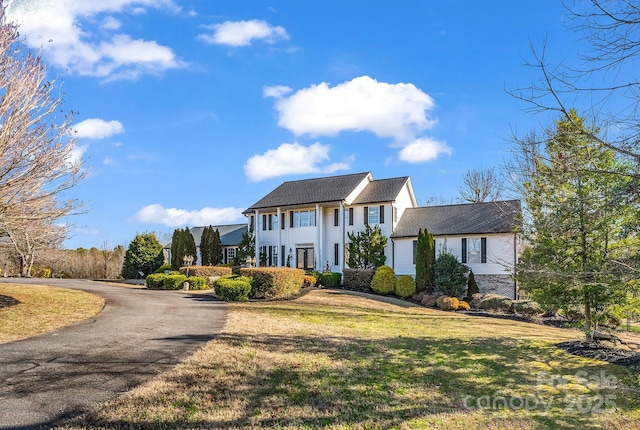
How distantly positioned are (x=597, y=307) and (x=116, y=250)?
39.0 meters

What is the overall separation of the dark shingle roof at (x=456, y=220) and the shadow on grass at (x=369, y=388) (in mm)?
18762

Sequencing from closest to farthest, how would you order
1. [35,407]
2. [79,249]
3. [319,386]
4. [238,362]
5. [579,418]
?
[35,407] < [579,418] < [319,386] < [238,362] < [79,249]

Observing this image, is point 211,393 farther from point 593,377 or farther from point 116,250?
point 116,250

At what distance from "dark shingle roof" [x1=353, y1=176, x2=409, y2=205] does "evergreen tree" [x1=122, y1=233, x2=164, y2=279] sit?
52.7 ft

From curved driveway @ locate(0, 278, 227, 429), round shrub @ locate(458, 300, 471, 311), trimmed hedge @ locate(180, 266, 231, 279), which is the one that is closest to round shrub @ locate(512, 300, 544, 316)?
round shrub @ locate(458, 300, 471, 311)

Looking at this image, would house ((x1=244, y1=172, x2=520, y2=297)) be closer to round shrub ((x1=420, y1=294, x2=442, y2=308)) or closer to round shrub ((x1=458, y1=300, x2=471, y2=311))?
round shrub ((x1=458, y1=300, x2=471, y2=311))

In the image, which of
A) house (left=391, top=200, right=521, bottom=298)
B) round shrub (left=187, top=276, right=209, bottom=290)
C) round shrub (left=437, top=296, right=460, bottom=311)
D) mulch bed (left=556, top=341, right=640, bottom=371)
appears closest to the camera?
mulch bed (left=556, top=341, right=640, bottom=371)

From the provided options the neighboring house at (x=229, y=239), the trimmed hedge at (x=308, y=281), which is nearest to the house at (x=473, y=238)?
the trimmed hedge at (x=308, y=281)

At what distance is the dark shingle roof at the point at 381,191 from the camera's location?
32719mm

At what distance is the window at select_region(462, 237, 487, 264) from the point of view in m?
28.8

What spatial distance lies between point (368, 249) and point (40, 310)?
20.4 m

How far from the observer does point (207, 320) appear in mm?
13703

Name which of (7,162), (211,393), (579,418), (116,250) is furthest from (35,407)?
(116,250)

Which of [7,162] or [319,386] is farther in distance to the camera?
[7,162]
